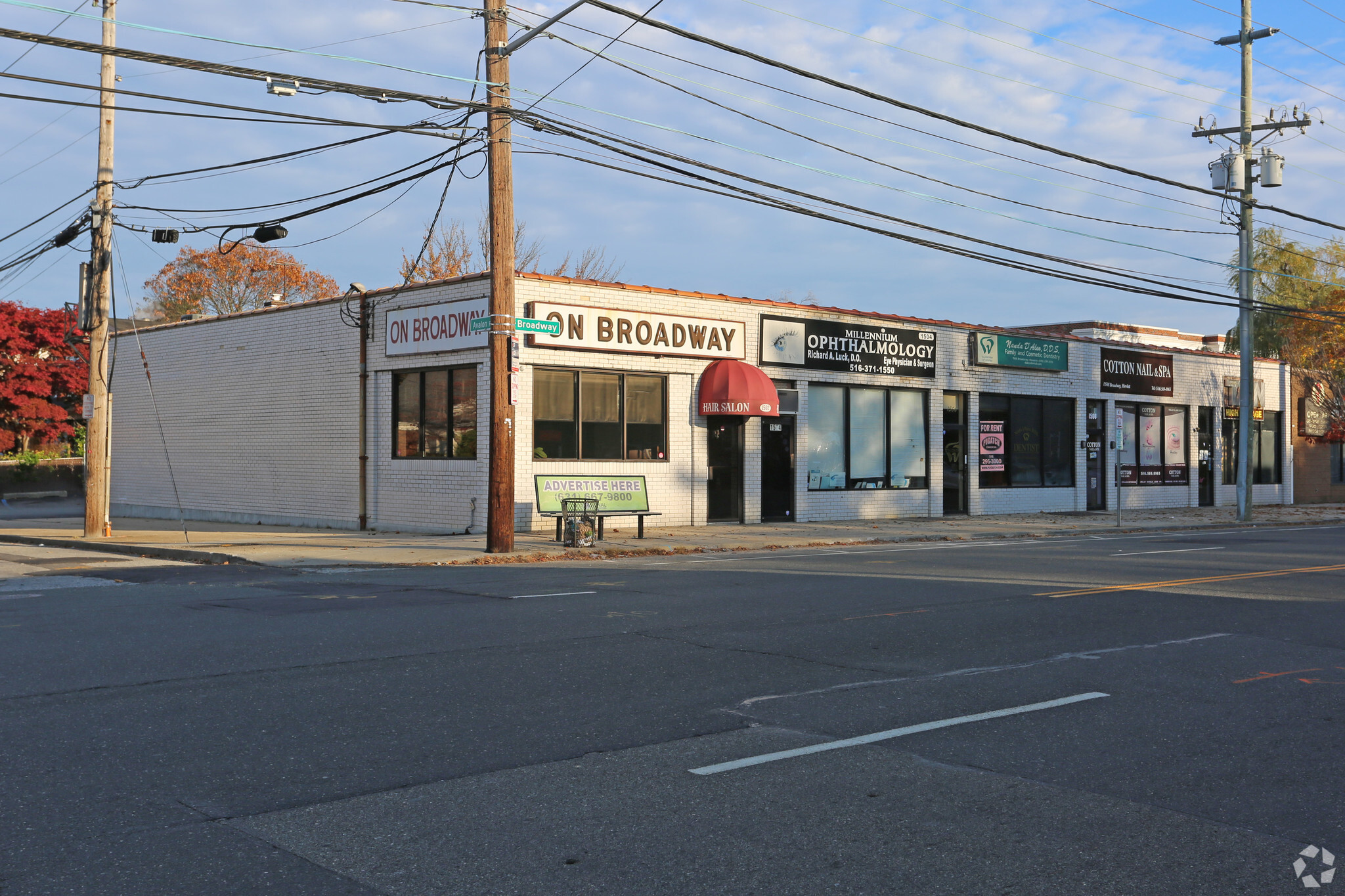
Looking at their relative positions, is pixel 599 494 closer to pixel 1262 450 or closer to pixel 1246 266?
pixel 1246 266

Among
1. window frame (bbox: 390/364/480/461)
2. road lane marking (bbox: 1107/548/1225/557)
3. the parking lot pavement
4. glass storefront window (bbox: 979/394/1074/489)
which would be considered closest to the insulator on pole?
→ glass storefront window (bbox: 979/394/1074/489)

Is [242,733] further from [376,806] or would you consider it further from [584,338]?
[584,338]

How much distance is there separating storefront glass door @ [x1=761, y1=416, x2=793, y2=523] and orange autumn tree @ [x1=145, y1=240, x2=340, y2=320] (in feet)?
111

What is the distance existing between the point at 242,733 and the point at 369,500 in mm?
18762

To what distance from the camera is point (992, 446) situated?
3122 centimetres

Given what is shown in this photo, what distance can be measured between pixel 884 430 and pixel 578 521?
11623mm

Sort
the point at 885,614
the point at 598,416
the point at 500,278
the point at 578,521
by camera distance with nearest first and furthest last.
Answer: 1. the point at 885,614
2. the point at 500,278
3. the point at 578,521
4. the point at 598,416

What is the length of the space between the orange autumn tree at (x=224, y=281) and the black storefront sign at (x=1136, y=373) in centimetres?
3612

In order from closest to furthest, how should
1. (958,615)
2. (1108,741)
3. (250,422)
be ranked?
(1108,741) < (958,615) < (250,422)

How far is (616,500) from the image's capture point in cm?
2167

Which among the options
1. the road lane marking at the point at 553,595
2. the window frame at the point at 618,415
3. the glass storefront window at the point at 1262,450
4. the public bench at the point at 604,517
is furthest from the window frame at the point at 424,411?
the glass storefront window at the point at 1262,450

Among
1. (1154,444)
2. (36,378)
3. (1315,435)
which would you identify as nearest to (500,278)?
(1154,444)

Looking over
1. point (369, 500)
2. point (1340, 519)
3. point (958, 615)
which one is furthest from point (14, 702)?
point (1340, 519)

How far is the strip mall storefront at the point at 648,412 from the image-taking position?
893 inches
